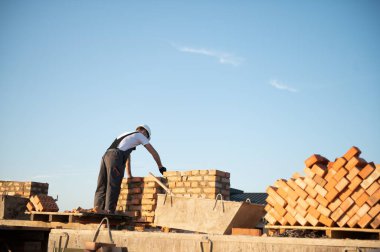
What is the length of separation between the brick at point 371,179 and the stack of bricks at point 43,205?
15.8 ft

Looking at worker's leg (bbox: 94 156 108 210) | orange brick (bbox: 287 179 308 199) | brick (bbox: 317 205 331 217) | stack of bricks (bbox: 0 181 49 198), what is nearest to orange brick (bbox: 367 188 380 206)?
brick (bbox: 317 205 331 217)

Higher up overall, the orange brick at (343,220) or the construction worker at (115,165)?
the construction worker at (115,165)

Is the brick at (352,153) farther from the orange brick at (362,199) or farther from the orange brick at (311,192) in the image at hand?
the orange brick at (311,192)

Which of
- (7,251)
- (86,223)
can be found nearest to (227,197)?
(86,223)

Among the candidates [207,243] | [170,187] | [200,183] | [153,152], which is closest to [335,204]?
[207,243]

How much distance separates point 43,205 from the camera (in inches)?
280

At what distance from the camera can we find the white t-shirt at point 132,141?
745 cm

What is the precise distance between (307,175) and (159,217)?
2.05 m

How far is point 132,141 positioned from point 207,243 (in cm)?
340

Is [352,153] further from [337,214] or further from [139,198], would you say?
[139,198]

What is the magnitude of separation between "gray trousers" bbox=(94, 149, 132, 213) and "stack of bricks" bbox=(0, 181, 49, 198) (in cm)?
309

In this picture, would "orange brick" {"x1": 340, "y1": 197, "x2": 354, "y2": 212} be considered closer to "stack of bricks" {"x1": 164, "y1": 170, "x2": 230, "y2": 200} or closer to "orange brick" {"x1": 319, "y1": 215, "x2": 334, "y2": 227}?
"orange brick" {"x1": 319, "y1": 215, "x2": 334, "y2": 227}

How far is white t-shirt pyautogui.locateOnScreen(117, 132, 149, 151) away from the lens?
745 centimetres

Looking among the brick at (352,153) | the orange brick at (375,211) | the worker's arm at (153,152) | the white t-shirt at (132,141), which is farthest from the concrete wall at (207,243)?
the worker's arm at (153,152)
